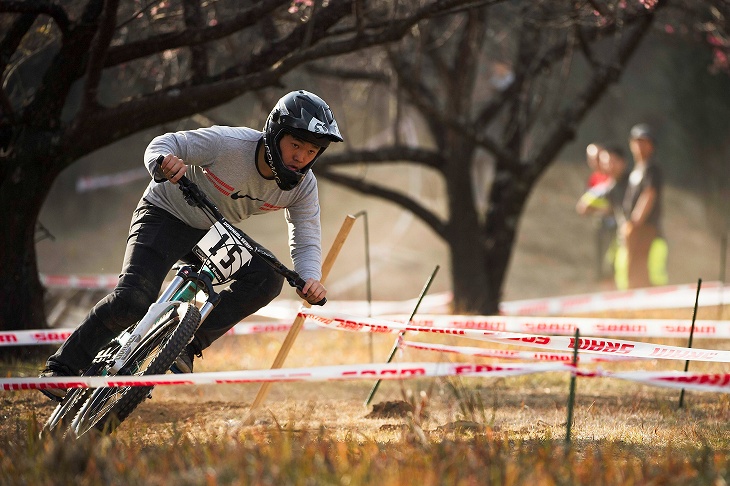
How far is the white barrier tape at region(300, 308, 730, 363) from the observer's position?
5.24 metres

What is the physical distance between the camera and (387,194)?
12.1m

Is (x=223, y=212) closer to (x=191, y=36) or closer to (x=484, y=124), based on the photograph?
(x=191, y=36)

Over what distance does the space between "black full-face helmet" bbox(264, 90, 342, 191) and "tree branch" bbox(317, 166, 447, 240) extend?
6.02m

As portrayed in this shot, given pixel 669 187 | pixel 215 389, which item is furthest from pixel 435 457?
pixel 669 187

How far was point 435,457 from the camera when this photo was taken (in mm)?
3984

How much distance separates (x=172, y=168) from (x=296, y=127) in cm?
69

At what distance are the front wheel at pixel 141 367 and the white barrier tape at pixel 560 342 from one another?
1166 mm

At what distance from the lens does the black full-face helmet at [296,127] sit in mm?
5043

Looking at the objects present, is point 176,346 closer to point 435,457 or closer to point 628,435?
point 435,457

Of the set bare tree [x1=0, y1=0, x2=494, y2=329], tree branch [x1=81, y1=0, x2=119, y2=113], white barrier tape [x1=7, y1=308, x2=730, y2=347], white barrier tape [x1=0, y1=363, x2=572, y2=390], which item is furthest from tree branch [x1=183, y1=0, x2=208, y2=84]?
white barrier tape [x1=0, y1=363, x2=572, y2=390]

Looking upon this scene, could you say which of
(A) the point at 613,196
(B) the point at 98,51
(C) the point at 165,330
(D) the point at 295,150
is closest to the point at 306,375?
(C) the point at 165,330

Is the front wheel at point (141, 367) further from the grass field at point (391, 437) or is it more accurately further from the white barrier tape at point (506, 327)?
the white barrier tape at point (506, 327)

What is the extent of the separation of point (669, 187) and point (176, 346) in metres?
21.6

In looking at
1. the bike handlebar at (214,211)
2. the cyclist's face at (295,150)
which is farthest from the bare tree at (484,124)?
the bike handlebar at (214,211)
